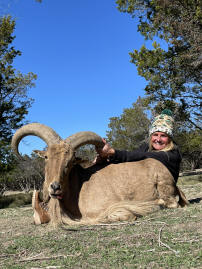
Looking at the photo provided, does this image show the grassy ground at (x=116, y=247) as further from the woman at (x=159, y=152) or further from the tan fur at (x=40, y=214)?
the woman at (x=159, y=152)

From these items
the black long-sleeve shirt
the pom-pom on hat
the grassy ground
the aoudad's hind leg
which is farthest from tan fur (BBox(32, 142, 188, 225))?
the pom-pom on hat

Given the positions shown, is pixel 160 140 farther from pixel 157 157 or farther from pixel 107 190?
pixel 107 190

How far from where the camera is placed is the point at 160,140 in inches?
226

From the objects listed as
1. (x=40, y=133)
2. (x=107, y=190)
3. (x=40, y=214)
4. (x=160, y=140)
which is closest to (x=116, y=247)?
(x=107, y=190)

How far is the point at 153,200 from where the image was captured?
486 centimetres

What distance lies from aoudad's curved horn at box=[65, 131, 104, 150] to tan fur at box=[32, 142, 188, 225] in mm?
145

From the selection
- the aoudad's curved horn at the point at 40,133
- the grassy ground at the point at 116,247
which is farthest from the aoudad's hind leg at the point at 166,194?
the aoudad's curved horn at the point at 40,133

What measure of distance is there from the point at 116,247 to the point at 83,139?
2.37 meters

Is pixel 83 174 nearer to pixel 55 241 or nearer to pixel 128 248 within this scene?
pixel 55 241

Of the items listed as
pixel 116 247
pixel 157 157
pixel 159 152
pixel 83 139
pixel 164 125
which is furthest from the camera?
pixel 164 125

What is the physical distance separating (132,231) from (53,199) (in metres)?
1.63

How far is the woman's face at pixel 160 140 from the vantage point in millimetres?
5711

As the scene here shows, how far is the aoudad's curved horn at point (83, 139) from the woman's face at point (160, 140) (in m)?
1.22

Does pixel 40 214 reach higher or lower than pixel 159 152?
lower
